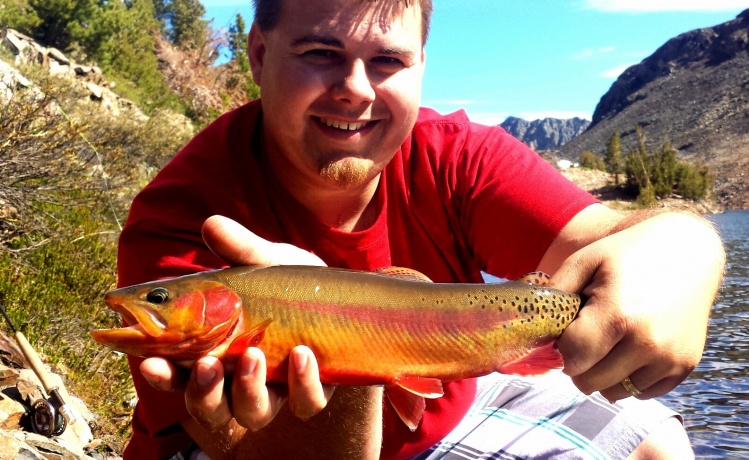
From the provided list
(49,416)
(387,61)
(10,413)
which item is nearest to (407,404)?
(387,61)

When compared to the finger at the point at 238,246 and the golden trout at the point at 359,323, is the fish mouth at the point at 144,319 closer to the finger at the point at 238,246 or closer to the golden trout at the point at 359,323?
the golden trout at the point at 359,323

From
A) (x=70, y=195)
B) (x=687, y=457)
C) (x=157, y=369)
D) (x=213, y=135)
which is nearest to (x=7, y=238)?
(x=70, y=195)

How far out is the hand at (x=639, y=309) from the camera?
245 cm

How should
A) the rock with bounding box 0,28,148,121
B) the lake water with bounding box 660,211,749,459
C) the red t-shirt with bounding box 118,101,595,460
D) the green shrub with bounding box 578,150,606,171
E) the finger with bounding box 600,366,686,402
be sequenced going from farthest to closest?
the green shrub with bounding box 578,150,606,171, the rock with bounding box 0,28,148,121, the lake water with bounding box 660,211,749,459, the red t-shirt with bounding box 118,101,595,460, the finger with bounding box 600,366,686,402

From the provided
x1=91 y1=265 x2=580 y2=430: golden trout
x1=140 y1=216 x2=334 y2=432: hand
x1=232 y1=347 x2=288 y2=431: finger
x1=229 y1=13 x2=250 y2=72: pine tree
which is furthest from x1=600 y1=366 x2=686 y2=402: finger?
x1=229 y1=13 x2=250 y2=72: pine tree

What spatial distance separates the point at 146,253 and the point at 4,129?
5794 mm

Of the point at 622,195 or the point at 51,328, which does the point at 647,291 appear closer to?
the point at 51,328

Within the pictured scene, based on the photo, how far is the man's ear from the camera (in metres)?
3.84

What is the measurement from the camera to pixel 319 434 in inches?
114

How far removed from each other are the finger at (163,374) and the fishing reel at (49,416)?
10.2 feet

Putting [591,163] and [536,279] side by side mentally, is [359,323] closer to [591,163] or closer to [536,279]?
[536,279]

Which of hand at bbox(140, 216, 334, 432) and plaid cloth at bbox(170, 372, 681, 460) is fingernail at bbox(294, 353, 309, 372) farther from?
plaid cloth at bbox(170, 372, 681, 460)

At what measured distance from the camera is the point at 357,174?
341 cm

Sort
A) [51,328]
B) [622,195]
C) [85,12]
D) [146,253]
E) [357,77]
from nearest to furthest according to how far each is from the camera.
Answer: [146,253] → [357,77] → [51,328] → [85,12] → [622,195]
